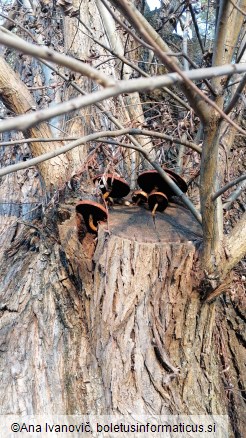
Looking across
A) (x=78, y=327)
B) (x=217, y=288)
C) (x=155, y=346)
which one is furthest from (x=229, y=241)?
(x=78, y=327)

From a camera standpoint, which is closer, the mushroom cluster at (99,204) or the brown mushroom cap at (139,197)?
the mushroom cluster at (99,204)

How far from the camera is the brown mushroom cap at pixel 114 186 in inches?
120

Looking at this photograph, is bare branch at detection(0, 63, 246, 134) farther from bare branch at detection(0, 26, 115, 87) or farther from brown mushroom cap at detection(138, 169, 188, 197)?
brown mushroom cap at detection(138, 169, 188, 197)

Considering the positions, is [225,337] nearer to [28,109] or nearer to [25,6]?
[28,109]

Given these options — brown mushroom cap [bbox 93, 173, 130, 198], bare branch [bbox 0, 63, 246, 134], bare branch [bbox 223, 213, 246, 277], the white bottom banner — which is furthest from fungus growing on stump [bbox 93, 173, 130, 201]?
bare branch [bbox 0, 63, 246, 134]

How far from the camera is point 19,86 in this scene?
354cm

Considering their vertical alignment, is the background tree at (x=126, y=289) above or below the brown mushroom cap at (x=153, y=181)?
below

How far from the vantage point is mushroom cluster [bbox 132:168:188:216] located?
304cm

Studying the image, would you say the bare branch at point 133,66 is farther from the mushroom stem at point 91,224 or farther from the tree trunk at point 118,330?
the mushroom stem at point 91,224

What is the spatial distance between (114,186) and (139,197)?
192mm

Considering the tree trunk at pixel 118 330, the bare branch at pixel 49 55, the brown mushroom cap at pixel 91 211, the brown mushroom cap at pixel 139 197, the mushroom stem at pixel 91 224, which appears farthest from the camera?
the brown mushroom cap at pixel 139 197

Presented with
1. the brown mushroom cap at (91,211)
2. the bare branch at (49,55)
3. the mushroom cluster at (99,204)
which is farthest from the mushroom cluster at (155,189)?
the bare branch at (49,55)

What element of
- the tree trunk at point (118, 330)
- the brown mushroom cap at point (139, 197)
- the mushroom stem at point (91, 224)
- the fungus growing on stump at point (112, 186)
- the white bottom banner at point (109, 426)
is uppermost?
the fungus growing on stump at point (112, 186)

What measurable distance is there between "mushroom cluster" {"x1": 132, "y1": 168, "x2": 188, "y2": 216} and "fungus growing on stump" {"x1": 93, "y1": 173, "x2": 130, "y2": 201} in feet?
0.31
